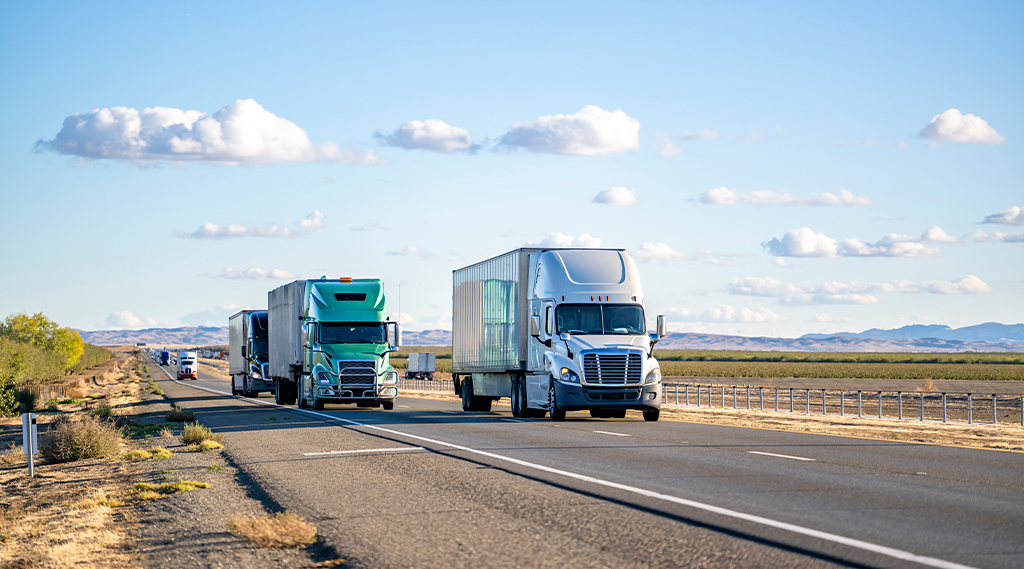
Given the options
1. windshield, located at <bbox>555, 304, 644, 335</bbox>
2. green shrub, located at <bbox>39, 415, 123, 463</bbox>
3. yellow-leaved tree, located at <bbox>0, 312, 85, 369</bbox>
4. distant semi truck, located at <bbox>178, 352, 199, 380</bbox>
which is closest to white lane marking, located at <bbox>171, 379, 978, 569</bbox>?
green shrub, located at <bbox>39, 415, 123, 463</bbox>

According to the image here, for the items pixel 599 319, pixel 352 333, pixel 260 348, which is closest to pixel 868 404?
pixel 352 333

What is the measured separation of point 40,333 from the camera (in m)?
148

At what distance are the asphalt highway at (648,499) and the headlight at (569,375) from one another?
4.33 m

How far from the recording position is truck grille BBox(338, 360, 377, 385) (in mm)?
31453

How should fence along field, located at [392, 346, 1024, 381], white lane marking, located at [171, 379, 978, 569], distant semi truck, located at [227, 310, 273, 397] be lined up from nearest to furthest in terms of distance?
white lane marking, located at [171, 379, 978, 569] → distant semi truck, located at [227, 310, 273, 397] → fence along field, located at [392, 346, 1024, 381]

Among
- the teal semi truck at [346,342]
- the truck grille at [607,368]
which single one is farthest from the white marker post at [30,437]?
the teal semi truck at [346,342]

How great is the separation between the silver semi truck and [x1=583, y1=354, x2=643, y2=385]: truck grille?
0.02 metres

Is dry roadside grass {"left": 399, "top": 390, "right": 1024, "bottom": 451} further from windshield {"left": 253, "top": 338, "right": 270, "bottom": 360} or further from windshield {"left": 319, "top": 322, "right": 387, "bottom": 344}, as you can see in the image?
windshield {"left": 253, "top": 338, "right": 270, "bottom": 360}

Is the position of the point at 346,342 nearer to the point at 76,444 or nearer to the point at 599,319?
the point at 599,319

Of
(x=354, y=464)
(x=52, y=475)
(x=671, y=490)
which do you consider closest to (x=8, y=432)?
(x=52, y=475)

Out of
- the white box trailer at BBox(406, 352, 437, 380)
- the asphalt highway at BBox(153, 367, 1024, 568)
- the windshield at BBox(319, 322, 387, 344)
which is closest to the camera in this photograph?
the asphalt highway at BBox(153, 367, 1024, 568)

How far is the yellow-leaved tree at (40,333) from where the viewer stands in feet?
477

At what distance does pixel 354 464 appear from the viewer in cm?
1471

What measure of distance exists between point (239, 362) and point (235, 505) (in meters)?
39.4
